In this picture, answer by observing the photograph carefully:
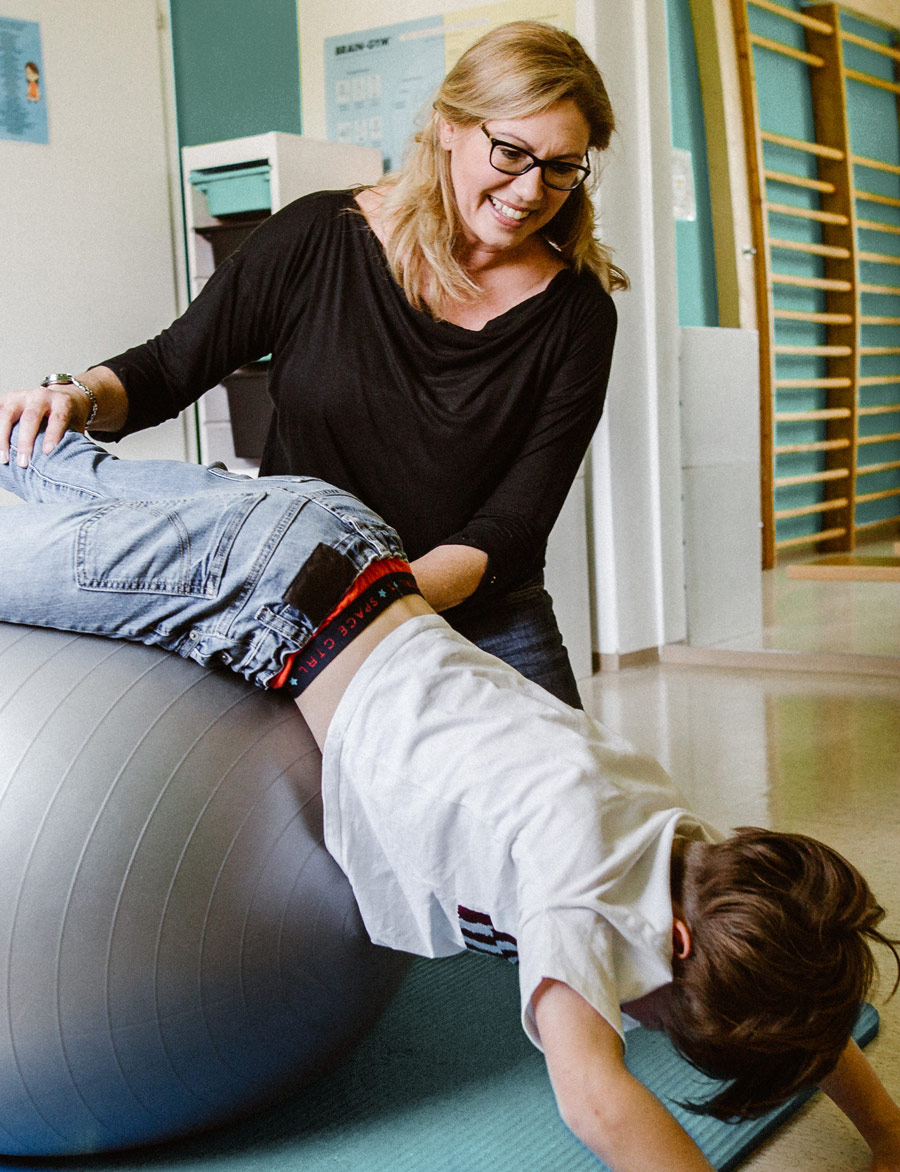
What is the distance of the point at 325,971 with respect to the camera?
1337mm

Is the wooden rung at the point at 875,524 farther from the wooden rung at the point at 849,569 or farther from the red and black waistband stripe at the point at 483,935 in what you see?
the red and black waistband stripe at the point at 483,935

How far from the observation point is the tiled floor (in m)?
1.71

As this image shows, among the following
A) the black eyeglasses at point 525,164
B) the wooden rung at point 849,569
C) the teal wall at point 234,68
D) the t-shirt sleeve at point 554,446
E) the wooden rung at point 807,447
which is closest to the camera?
the black eyeglasses at point 525,164

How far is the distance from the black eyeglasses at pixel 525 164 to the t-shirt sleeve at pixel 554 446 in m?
0.23

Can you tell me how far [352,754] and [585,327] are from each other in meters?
0.86

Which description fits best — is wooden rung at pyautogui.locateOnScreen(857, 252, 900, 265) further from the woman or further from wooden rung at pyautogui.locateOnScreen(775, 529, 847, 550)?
the woman

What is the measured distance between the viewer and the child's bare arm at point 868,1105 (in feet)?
4.47

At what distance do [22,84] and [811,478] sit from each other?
2.57 metres

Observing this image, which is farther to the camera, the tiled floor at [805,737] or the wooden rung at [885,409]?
the wooden rung at [885,409]

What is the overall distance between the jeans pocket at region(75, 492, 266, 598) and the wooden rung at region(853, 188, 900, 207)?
9.53 ft

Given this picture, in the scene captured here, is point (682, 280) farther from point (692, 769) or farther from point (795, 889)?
point (795, 889)

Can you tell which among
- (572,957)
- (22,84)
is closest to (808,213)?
(22,84)

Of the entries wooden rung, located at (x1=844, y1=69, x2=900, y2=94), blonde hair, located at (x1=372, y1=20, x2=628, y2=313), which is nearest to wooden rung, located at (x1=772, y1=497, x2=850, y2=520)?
wooden rung, located at (x1=844, y1=69, x2=900, y2=94)

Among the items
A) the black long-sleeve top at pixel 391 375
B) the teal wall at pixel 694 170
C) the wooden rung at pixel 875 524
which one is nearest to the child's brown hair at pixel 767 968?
the black long-sleeve top at pixel 391 375
